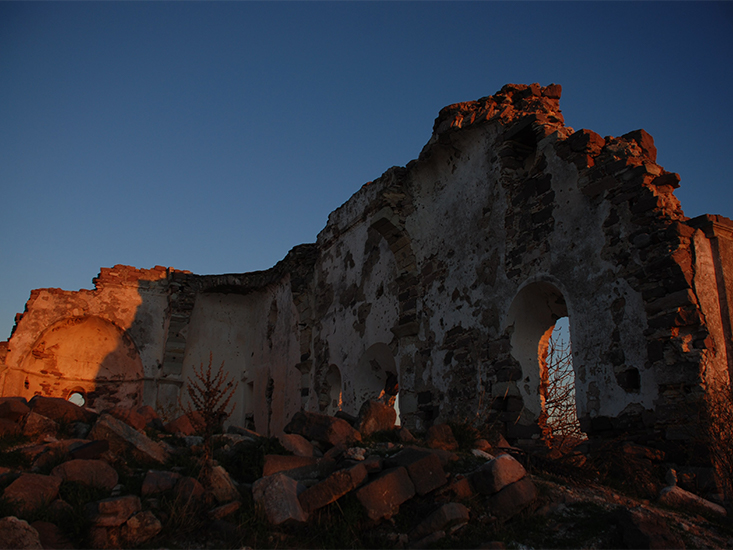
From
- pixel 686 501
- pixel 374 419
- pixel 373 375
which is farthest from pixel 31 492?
pixel 373 375

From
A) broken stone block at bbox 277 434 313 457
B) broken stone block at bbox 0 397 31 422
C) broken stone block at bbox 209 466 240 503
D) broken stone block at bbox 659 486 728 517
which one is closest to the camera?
broken stone block at bbox 209 466 240 503

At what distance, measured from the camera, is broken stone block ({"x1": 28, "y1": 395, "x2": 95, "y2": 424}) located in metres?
5.52

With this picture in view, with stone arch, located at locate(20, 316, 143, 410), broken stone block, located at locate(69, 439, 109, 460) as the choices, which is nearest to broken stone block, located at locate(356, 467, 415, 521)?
broken stone block, located at locate(69, 439, 109, 460)

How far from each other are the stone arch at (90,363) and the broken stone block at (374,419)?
9.85m

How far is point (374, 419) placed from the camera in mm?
5695

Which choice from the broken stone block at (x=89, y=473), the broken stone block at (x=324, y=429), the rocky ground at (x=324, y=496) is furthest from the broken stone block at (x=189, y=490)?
the broken stone block at (x=324, y=429)

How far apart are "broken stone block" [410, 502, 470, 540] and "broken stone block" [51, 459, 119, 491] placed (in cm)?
205

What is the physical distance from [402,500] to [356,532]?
0.37 metres

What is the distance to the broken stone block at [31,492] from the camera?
11.8 ft

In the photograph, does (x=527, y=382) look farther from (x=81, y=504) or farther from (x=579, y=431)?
(x=81, y=504)

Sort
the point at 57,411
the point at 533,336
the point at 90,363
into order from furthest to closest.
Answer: the point at 90,363, the point at 533,336, the point at 57,411

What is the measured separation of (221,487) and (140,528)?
63 centimetres

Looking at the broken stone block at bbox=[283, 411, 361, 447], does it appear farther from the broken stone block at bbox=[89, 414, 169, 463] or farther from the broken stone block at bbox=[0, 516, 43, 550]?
the broken stone block at bbox=[0, 516, 43, 550]

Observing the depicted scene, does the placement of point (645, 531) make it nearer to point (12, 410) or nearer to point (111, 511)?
point (111, 511)
